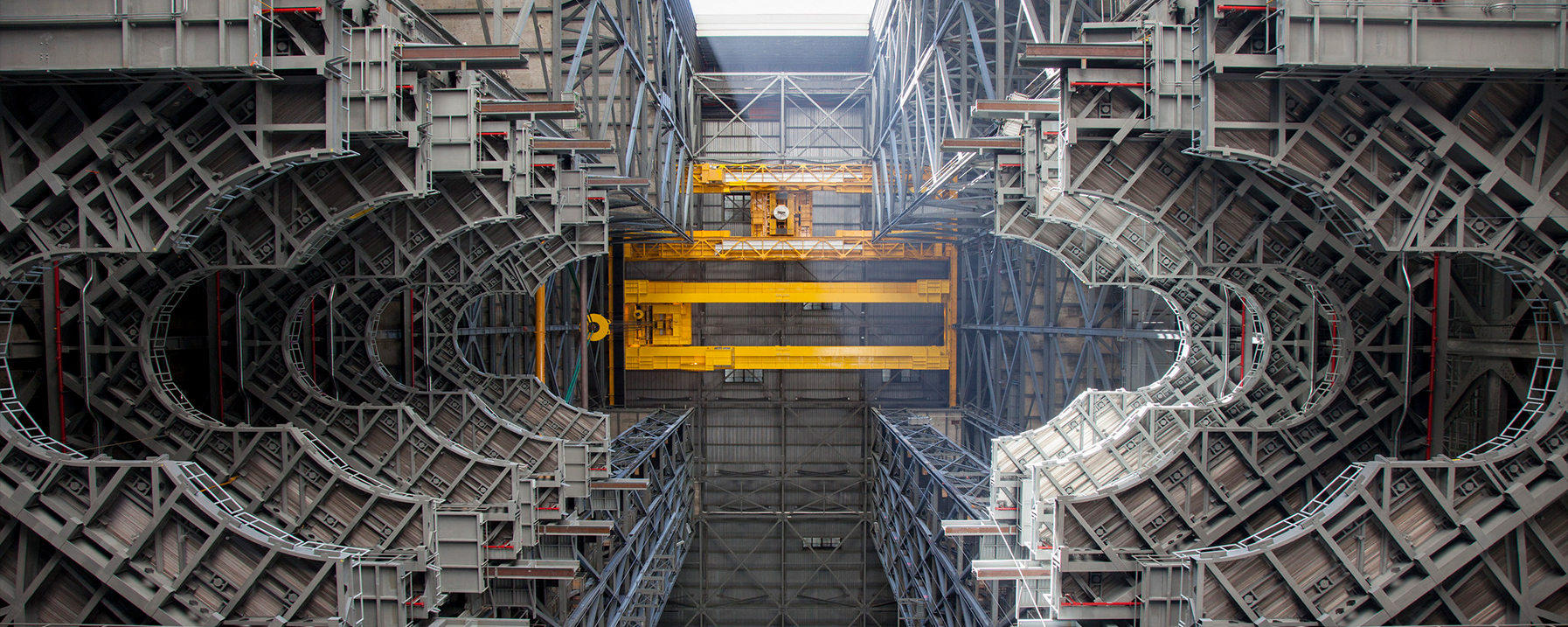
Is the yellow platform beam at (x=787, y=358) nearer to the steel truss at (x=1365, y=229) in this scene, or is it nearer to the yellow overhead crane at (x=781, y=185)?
the yellow overhead crane at (x=781, y=185)

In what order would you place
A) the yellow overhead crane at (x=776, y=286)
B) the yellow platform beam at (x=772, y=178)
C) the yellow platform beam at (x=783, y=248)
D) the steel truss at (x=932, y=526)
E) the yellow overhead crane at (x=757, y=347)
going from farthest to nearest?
the yellow overhead crane at (x=757, y=347) → the yellow platform beam at (x=783, y=248) → the yellow overhead crane at (x=776, y=286) → the yellow platform beam at (x=772, y=178) → the steel truss at (x=932, y=526)

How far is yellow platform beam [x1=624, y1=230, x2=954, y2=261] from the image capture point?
80.9 feet

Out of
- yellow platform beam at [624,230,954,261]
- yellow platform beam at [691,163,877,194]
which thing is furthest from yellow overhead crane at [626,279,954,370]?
yellow platform beam at [691,163,877,194]

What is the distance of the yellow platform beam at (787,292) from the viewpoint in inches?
982

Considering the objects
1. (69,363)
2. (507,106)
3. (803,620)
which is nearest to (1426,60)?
(507,106)

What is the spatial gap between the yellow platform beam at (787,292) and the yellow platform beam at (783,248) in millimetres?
→ 900

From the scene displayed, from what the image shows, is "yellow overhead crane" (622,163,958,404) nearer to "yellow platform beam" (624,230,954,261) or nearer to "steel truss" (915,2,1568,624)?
"yellow platform beam" (624,230,954,261)

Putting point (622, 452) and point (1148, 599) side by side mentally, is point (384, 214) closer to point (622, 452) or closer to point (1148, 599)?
point (622, 452)

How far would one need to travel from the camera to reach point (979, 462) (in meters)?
17.0

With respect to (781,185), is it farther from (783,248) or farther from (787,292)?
(787,292)

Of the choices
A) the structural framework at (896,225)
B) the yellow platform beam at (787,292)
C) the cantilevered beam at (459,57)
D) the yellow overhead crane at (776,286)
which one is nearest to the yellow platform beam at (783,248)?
the yellow overhead crane at (776,286)

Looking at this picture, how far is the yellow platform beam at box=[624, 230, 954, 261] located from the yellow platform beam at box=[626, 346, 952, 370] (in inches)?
120

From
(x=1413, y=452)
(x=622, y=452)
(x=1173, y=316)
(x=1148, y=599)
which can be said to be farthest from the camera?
(x=622, y=452)

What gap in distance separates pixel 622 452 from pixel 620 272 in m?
10.2
